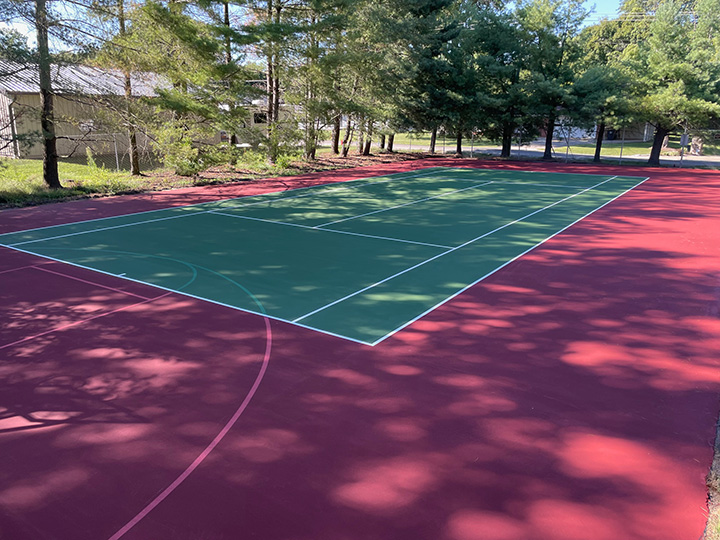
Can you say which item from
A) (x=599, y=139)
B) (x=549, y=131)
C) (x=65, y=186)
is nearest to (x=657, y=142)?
(x=599, y=139)

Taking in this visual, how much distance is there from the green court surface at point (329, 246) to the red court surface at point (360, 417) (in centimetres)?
65

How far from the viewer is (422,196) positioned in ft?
59.3

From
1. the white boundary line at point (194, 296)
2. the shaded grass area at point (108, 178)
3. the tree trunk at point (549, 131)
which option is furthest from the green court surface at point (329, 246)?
the tree trunk at point (549, 131)

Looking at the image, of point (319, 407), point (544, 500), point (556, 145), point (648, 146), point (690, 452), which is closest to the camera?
point (544, 500)

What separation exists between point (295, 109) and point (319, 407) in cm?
2134

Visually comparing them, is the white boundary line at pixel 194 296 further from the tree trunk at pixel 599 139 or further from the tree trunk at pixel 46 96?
the tree trunk at pixel 599 139

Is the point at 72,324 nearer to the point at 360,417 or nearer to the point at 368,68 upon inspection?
the point at 360,417

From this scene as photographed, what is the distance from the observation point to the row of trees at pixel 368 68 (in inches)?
677

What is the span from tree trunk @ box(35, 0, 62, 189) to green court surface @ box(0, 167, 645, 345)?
451 centimetres

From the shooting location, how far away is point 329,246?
11.4m

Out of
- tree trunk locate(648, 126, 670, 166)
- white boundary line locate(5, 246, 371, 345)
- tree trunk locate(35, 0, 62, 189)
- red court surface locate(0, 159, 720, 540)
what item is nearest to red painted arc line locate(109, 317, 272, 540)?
red court surface locate(0, 159, 720, 540)

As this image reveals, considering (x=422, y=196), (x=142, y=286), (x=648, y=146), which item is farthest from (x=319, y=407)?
(x=648, y=146)

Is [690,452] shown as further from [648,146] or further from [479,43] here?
[648,146]

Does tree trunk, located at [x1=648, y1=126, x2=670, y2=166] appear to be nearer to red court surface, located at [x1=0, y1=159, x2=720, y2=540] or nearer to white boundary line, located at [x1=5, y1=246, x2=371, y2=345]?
red court surface, located at [x1=0, y1=159, x2=720, y2=540]
